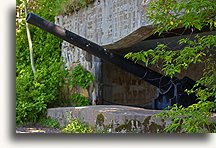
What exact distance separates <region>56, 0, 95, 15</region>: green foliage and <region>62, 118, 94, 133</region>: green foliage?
76.4 inches

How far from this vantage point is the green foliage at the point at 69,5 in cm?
572

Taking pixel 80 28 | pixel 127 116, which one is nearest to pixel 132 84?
pixel 80 28

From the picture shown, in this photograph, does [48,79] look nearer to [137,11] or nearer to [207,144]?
[137,11]

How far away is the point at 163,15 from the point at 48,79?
3339 mm

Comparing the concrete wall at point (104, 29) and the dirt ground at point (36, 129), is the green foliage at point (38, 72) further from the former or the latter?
the dirt ground at point (36, 129)

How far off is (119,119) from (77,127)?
0.66 metres

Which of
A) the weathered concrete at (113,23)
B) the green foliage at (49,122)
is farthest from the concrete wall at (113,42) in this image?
the green foliage at (49,122)

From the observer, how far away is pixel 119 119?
4098 millimetres

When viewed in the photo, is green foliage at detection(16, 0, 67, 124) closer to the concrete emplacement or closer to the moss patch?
the concrete emplacement

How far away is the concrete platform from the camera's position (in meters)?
3.88

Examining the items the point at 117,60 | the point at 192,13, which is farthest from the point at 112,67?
the point at 192,13

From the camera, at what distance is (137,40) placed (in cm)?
489

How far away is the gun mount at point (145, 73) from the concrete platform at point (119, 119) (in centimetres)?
48

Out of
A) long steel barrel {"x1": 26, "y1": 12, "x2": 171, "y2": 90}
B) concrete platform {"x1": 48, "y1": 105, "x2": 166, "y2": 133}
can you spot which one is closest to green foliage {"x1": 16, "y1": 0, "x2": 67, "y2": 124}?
concrete platform {"x1": 48, "y1": 105, "x2": 166, "y2": 133}
